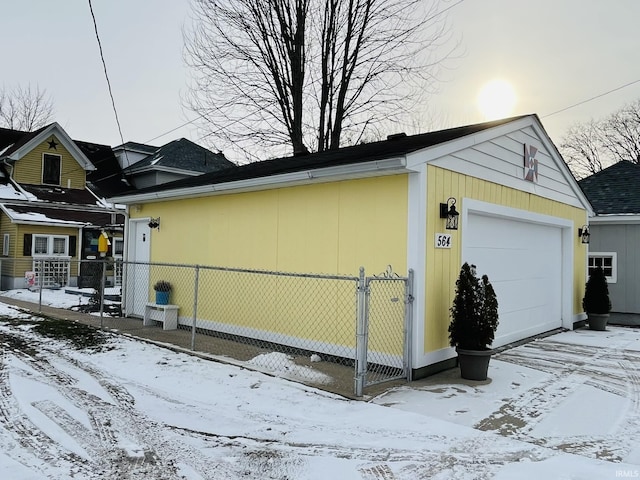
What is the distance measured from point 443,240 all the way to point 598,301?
6.00m

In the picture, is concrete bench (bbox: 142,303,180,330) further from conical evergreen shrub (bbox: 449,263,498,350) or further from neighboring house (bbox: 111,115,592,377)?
conical evergreen shrub (bbox: 449,263,498,350)

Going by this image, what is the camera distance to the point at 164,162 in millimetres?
22625

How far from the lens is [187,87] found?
616 inches

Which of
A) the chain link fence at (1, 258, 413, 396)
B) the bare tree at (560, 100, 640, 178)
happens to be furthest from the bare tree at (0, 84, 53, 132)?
the bare tree at (560, 100, 640, 178)

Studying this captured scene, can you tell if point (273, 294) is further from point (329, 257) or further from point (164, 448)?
point (164, 448)

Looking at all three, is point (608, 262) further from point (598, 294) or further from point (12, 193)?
point (12, 193)

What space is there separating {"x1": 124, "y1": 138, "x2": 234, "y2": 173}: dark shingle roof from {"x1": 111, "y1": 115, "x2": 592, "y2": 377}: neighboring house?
13182mm

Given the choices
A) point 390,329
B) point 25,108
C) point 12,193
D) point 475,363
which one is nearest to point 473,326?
point 475,363

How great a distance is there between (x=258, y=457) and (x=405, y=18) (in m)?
15.3

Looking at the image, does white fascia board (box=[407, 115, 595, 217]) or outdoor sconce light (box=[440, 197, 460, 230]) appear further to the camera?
outdoor sconce light (box=[440, 197, 460, 230])

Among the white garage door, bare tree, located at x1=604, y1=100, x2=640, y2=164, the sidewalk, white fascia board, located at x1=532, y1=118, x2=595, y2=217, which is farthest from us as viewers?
bare tree, located at x1=604, y1=100, x2=640, y2=164

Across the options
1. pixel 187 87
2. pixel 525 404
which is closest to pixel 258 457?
pixel 525 404

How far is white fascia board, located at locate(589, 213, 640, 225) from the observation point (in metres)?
11.4

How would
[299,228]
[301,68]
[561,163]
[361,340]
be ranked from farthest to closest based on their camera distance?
[301,68], [561,163], [299,228], [361,340]
